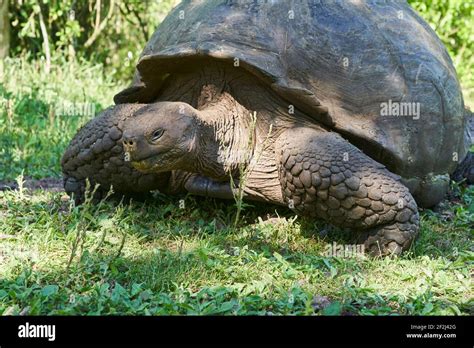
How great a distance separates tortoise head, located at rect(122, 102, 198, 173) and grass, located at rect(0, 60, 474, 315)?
1.46ft

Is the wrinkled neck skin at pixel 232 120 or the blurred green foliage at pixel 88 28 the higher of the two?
the wrinkled neck skin at pixel 232 120

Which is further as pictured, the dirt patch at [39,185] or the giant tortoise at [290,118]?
the dirt patch at [39,185]

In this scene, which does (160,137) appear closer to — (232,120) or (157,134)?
(157,134)

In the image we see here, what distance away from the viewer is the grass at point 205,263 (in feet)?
10.9

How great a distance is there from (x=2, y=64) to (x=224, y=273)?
6443 millimetres

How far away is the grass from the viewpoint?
331 centimetres

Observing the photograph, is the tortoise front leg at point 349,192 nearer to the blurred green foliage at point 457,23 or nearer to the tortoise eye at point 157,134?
the tortoise eye at point 157,134

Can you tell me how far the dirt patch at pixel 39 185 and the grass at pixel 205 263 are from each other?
10.9 inches

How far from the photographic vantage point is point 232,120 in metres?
4.54

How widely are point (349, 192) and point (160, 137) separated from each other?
1082 millimetres

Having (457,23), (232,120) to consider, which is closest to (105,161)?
(232,120)

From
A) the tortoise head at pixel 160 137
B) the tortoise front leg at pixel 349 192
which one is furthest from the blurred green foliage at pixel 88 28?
the tortoise front leg at pixel 349 192

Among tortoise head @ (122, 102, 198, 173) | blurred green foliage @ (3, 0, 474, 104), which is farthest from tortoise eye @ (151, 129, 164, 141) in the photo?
blurred green foliage @ (3, 0, 474, 104)
